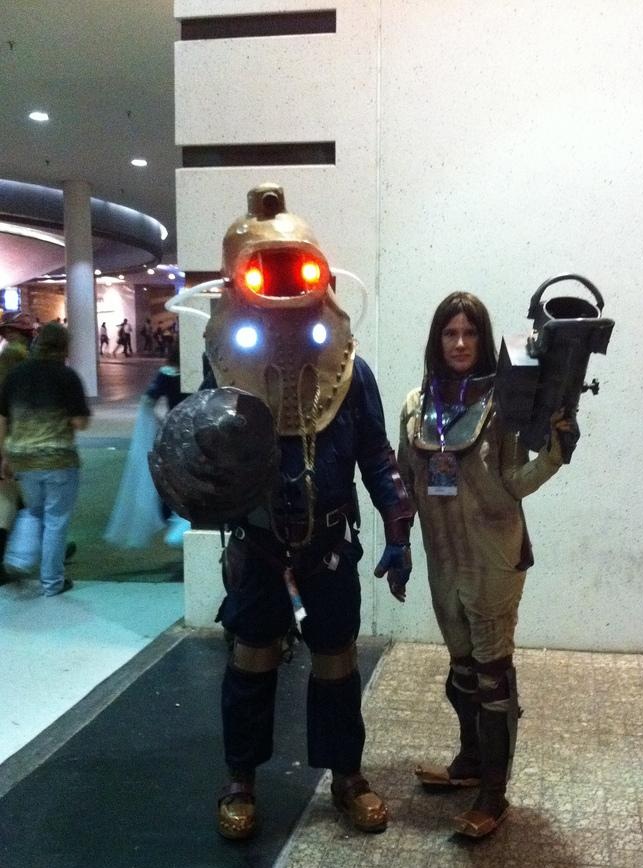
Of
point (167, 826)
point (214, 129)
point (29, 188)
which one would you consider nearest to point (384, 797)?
point (167, 826)

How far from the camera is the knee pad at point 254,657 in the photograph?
7.80 ft

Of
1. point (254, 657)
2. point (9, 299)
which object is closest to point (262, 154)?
point (254, 657)

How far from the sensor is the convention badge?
2320mm

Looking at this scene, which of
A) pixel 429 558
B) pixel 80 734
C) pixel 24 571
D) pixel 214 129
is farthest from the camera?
pixel 24 571

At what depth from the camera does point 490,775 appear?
2.35 m

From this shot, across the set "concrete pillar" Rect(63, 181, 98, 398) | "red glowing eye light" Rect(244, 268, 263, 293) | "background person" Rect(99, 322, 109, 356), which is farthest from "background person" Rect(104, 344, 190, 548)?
"background person" Rect(99, 322, 109, 356)

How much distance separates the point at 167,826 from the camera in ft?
8.06

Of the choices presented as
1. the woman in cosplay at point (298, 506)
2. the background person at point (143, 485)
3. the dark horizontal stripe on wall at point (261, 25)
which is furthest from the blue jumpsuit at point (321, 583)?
the background person at point (143, 485)

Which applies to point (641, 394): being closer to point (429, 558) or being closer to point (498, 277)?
point (498, 277)

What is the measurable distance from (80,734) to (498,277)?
8.14 feet

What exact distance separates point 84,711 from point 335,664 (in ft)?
4.50

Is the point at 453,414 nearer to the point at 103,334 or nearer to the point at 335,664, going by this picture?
the point at 335,664

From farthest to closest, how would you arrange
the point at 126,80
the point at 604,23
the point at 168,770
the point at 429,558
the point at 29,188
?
the point at 29,188, the point at 126,80, the point at 604,23, the point at 168,770, the point at 429,558

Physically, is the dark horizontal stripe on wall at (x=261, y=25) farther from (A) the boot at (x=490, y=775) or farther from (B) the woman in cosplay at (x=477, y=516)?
(A) the boot at (x=490, y=775)
